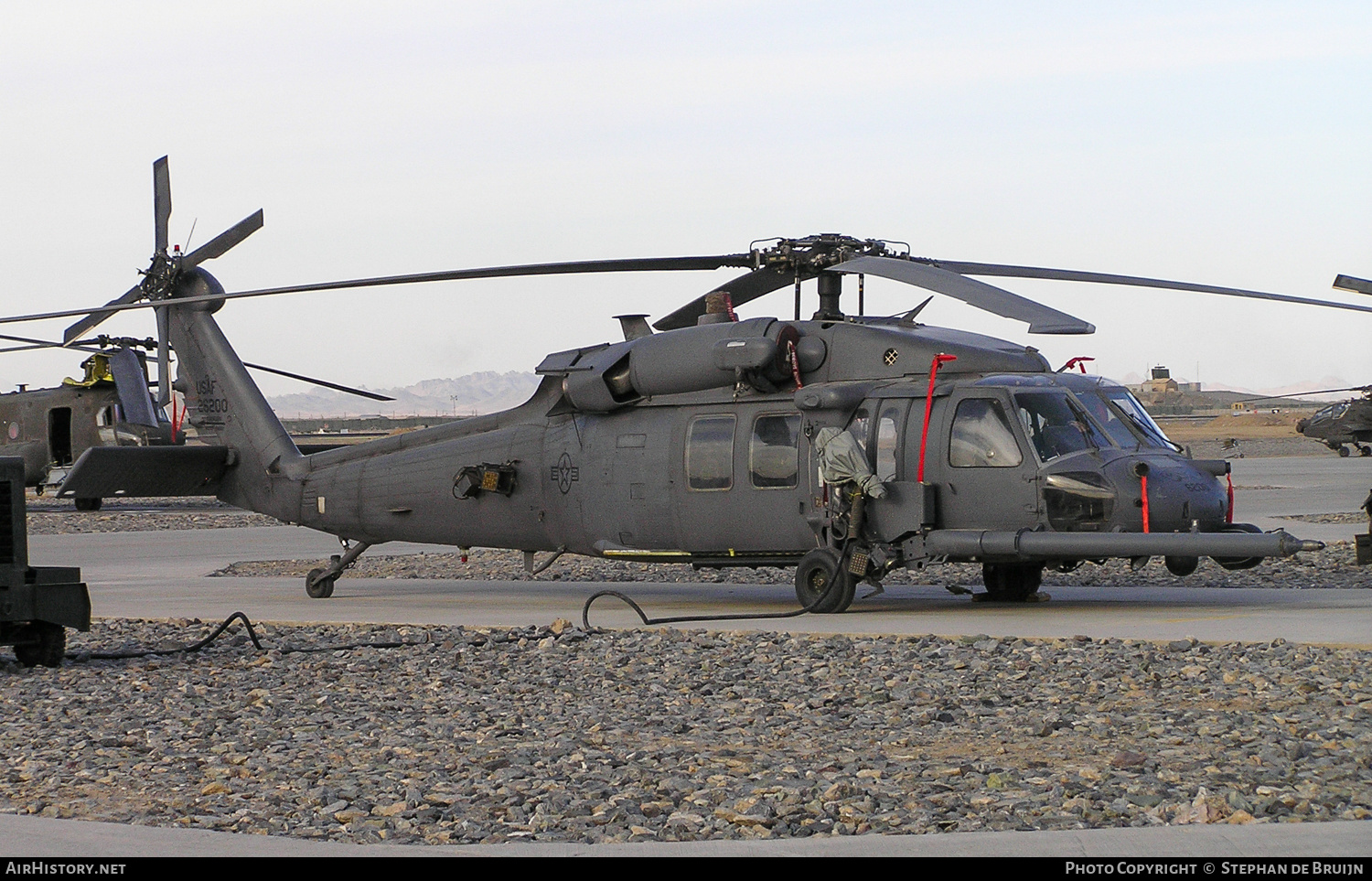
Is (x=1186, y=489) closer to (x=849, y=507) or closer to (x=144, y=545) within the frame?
(x=849, y=507)

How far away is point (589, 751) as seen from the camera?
6.89 meters

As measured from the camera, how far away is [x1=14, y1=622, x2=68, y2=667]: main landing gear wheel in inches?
395

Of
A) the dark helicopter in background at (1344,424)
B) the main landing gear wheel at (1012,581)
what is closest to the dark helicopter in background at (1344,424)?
the dark helicopter in background at (1344,424)

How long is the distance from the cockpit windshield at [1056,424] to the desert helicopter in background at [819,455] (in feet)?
0.05

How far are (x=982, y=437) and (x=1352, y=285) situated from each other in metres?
7.52

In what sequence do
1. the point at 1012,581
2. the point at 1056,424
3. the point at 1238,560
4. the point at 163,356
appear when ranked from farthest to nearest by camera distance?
the point at 163,356, the point at 1012,581, the point at 1056,424, the point at 1238,560

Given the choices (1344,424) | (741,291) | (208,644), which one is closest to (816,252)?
(741,291)

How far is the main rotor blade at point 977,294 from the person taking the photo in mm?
10344

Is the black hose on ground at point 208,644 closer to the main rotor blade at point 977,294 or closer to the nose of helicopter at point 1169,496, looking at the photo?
the main rotor blade at point 977,294

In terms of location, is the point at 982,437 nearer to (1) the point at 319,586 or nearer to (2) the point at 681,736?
(2) the point at 681,736

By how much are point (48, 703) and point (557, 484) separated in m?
6.33

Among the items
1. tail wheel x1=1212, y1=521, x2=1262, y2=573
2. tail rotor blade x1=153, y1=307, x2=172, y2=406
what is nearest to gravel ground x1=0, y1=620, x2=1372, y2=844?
tail wheel x1=1212, y1=521, x2=1262, y2=573

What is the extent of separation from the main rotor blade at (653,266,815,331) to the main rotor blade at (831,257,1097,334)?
1668 millimetres

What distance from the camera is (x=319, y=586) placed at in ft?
52.0
